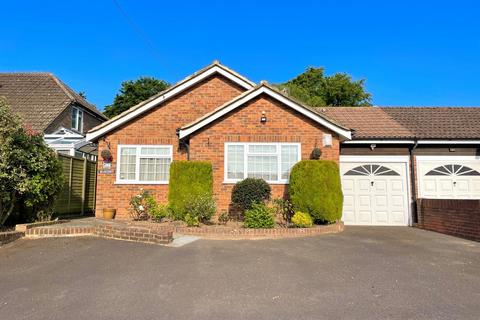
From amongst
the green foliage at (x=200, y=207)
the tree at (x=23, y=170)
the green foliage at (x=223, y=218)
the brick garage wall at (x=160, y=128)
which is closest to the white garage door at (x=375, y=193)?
the green foliage at (x=223, y=218)

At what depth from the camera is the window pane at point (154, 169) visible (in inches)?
481

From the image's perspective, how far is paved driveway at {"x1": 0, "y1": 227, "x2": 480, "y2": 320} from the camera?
390 cm

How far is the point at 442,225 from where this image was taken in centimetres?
1037

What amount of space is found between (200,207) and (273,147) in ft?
12.1

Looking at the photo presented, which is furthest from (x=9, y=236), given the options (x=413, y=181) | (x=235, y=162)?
(x=413, y=181)

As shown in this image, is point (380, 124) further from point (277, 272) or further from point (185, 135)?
point (277, 272)

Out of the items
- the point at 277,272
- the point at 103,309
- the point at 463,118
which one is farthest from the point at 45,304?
the point at 463,118

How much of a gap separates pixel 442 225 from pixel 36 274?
11024 millimetres

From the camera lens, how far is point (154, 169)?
12.3m

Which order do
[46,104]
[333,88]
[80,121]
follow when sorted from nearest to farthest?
[46,104] < [80,121] < [333,88]

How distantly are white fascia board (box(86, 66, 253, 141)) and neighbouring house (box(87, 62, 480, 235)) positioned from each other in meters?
0.04

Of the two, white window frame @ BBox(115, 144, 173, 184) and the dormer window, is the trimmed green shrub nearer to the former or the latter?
white window frame @ BBox(115, 144, 173, 184)

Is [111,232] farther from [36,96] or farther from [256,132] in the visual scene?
[36,96]

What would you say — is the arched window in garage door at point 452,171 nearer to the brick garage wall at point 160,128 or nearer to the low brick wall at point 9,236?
the brick garage wall at point 160,128
